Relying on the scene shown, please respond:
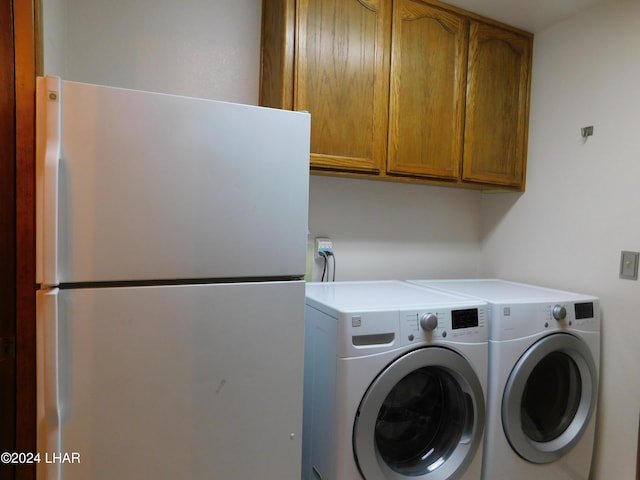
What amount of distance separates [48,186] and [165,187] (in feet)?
0.82

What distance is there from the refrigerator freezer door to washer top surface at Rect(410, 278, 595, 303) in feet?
3.11

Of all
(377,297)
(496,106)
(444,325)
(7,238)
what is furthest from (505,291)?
(7,238)

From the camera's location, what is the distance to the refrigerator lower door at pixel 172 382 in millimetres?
883

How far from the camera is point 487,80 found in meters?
1.89

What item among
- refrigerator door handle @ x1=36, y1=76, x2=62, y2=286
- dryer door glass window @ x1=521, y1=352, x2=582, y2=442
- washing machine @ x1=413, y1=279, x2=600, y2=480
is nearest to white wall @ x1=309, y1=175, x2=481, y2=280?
washing machine @ x1=413, y1=279, x2=600, y2=480

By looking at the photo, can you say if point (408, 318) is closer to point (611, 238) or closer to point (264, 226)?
point (264, 226)

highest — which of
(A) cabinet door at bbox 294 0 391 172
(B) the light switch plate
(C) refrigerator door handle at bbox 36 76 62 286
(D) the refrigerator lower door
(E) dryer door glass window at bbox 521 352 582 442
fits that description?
(A) cabinet door at bbox 294 0 391 172

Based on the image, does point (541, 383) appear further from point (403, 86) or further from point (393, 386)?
point (403, 86)

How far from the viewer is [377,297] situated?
1478 mm

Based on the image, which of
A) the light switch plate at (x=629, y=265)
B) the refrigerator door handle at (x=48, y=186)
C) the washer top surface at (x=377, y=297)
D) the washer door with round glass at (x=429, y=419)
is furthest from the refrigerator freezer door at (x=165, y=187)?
the light switch plate at (x=629, y=265)

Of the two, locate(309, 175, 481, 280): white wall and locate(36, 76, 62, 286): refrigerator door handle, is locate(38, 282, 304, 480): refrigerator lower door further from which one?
locate(309, 175, 481, 280): white wall

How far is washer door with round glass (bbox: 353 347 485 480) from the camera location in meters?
1.29

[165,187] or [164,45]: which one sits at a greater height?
[164,45]

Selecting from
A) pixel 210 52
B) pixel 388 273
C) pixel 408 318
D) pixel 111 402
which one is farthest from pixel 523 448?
pixel 210 52
